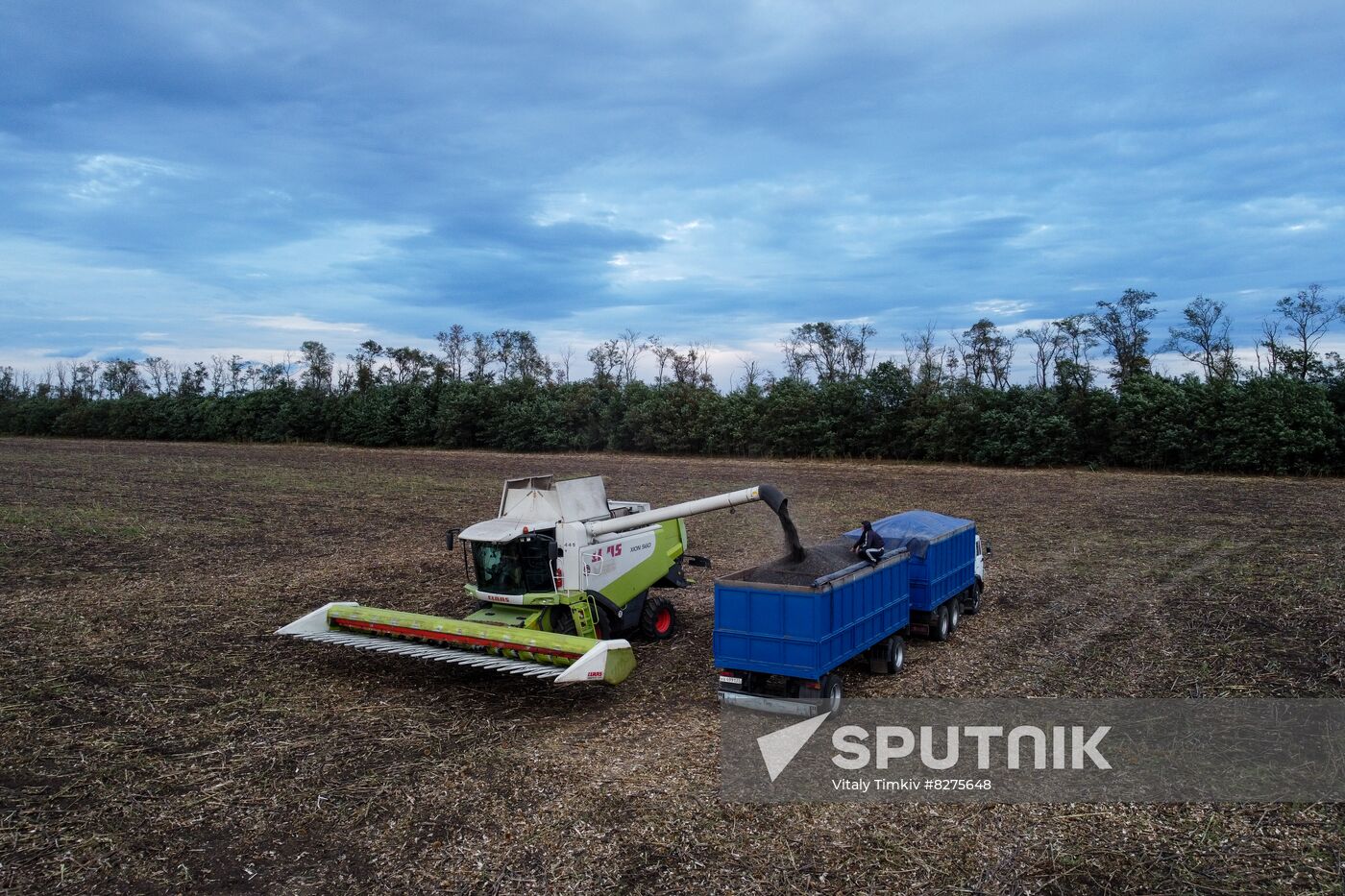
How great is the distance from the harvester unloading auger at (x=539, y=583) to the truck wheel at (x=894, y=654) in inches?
72.9

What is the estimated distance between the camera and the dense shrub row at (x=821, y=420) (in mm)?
36000

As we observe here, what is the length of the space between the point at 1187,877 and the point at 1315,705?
14.8ft

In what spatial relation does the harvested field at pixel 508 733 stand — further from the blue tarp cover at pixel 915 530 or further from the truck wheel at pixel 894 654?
the blue tarp cover at pixel 915 530

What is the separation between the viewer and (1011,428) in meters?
41.3

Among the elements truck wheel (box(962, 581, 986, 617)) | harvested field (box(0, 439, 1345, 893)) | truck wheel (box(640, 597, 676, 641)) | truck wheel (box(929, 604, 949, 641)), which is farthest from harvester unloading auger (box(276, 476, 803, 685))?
truck wheel (box(962, 581, 986, 617))

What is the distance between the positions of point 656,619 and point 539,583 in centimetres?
205

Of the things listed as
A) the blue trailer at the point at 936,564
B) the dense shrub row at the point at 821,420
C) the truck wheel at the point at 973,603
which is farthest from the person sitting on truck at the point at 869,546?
the dense shrub row at the point at 821,420

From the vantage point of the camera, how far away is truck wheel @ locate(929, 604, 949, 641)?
11.4 metres

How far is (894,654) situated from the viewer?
10.2 metres

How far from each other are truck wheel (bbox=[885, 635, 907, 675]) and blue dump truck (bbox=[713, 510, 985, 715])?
0.01m

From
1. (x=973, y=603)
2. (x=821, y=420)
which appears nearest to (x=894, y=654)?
(x=973, y=603)

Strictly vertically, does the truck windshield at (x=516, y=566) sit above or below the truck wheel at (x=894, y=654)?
above

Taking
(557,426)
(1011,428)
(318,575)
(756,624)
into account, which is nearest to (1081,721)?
(756,624)

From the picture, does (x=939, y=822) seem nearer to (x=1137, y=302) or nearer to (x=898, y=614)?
(x=898, y=614)
